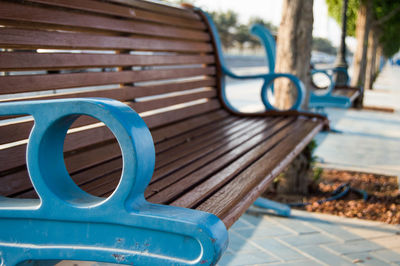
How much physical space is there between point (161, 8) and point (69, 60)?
1178mm

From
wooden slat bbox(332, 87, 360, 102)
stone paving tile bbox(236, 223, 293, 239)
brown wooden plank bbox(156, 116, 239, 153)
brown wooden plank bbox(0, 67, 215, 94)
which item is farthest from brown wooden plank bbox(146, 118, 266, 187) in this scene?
wooden slat bbox(332, 87, 360, 102)

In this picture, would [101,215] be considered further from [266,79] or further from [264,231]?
[266,79]

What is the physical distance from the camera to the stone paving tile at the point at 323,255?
265 centimetres

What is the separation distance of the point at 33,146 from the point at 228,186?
745 millimetres

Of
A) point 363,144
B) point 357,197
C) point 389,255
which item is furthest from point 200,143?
point 363,144

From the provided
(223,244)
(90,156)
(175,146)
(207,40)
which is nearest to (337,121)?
(207,40)

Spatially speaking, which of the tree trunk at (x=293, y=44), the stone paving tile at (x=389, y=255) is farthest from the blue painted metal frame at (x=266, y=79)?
the stone paving tile at (x=389, y=255)

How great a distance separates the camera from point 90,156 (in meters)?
1.99

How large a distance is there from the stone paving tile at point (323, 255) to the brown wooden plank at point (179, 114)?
109 centimetres

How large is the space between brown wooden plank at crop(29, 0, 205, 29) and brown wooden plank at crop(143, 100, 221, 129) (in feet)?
1.84

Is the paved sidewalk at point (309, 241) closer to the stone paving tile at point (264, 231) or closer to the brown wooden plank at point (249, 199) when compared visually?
the stone paving tile at point (264, 231)

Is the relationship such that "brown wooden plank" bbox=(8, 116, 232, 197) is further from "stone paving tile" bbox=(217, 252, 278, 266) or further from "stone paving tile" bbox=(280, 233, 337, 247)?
"stone paving tile" bbox=(280, 233, 337, 247)

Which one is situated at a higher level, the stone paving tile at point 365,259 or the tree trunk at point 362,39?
the tree trunk at point 362,39

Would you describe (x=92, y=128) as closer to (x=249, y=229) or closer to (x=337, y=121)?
(x=249, y=229)
